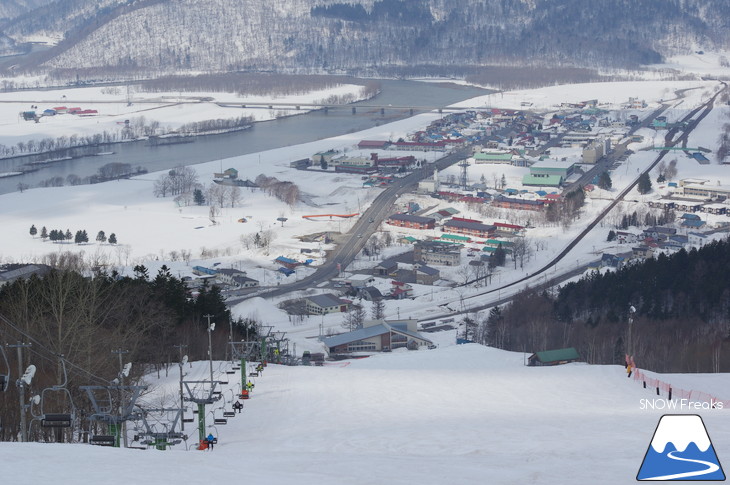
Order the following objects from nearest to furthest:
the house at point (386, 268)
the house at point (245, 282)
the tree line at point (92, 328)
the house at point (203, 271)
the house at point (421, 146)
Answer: the tree line at point (92, 328) < the house at point (245, 282) < the house at point (203, 271) < the house at point (386, 268) < the house at point (421, 146)

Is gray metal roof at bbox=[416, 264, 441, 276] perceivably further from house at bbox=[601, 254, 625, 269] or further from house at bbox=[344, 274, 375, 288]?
house at bbox=[601, 254, 625, 269]

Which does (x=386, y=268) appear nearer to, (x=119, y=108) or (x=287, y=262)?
(x=287, y=262)

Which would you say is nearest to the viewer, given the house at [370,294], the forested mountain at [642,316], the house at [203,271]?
the forested mountain at [642,316]

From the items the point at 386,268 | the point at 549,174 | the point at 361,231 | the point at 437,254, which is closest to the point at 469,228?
the point at 361,231

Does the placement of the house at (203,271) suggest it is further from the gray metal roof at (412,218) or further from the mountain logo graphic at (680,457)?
the mountain logo graphic at (680,457)

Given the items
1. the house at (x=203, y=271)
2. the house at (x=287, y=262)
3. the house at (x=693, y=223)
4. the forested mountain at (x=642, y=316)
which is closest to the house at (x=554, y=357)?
the forested mountain at (x=642, y=316)

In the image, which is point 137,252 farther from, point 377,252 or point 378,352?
point 378,352

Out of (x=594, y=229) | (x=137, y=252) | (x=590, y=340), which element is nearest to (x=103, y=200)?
(x=137, y=252)

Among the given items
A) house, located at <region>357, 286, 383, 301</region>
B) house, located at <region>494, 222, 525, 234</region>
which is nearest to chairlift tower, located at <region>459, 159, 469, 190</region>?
house, located at <region>494, 222, 525, 234</region>
